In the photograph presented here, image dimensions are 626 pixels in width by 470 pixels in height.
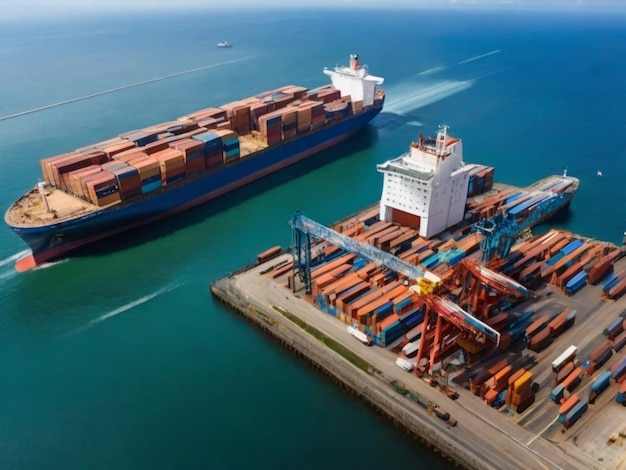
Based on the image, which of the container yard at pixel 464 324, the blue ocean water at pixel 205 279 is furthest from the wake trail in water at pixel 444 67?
the container yard at pixel 464 324

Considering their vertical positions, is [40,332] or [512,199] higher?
[512,199]

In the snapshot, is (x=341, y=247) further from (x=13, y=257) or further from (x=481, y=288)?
(x=13, y=257)

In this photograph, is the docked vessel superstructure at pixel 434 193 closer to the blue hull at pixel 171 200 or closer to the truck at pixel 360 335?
the truck at pixel 360 335

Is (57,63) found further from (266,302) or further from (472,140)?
(266,302)

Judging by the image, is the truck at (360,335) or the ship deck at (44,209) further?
the ship deck at (44,209)

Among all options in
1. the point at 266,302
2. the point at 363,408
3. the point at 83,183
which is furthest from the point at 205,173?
the point at 363,408

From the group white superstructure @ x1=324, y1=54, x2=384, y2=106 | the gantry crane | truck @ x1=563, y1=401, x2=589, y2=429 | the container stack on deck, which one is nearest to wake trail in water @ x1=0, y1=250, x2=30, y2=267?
the container stack on deck

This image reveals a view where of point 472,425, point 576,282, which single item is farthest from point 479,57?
point 472,425

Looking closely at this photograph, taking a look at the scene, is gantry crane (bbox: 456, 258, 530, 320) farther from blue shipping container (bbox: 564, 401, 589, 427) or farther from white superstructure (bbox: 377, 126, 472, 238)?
white superstructure (bbox: 377, 126, 472, 238)
